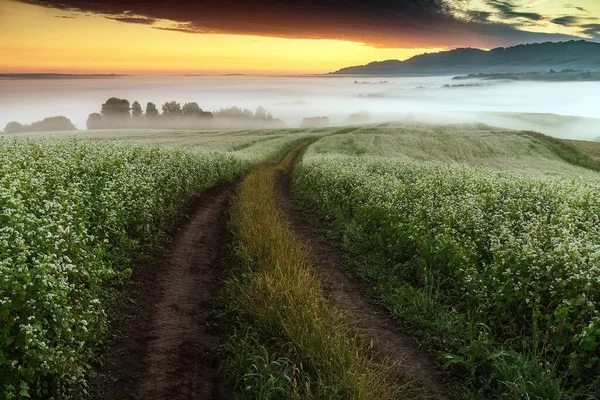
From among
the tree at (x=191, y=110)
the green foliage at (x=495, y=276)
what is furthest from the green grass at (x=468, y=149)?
the tree at (x=191, y=110)

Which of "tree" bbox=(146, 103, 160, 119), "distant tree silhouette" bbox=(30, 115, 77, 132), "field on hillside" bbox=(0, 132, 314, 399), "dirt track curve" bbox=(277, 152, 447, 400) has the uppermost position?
"tree" bbox=(146, 103, 160, 119)

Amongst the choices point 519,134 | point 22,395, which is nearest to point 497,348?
point 22,395

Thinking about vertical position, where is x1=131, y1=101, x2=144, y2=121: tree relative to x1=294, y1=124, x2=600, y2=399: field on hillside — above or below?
above

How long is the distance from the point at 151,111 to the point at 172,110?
1063cm

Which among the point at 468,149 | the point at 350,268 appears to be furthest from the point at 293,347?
the point at 468,149

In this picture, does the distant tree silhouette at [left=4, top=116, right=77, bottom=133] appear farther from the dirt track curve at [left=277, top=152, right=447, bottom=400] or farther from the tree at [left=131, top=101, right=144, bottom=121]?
the dirt track curve at [left=277, top=152, right=447, bottom=400]

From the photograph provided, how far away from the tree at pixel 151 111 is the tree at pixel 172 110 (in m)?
3.98

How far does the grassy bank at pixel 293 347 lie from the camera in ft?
18.9

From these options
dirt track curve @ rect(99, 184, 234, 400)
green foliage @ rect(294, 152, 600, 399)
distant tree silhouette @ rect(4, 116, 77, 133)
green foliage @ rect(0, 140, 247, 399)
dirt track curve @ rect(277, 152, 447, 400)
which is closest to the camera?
green foliage @ rect(0, 140, 247, 399)

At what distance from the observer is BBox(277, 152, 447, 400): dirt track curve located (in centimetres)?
679

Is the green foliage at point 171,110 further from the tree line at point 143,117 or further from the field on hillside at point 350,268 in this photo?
the field on hillside at point 350,268

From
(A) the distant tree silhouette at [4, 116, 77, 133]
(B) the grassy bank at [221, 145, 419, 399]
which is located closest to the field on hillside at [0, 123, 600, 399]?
(B) the grassy bank at [221, 145, 419, 399]

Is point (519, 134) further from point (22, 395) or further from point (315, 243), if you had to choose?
point (22, 395)

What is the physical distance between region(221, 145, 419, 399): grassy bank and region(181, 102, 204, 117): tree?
188972 mm
